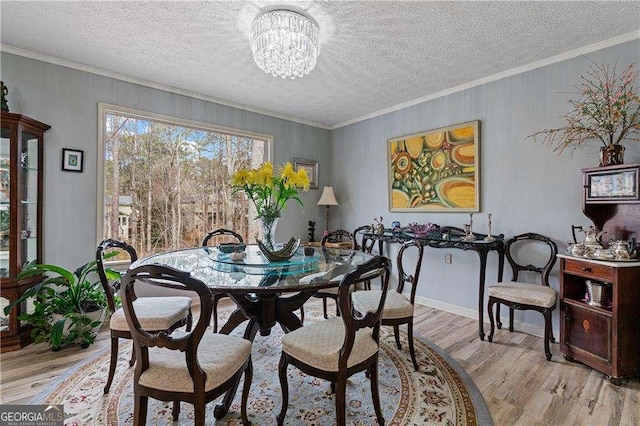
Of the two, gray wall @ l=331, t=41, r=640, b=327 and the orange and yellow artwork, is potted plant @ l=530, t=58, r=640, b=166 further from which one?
the orange and yellow artwork

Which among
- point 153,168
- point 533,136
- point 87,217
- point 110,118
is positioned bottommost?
point 87,217

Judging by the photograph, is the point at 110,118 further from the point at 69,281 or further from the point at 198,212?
the point at 69,281

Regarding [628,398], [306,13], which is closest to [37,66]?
[306,13]

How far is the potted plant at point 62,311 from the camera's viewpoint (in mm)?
2461

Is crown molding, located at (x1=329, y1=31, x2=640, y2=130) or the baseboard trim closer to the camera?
crown molding, located at (x1=329, y1=31, x2=640, y2=130)

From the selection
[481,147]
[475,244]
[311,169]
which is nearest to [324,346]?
[475,244]

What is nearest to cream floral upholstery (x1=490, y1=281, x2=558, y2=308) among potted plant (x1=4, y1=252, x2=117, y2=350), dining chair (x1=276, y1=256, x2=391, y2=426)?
dining chair (x1=276, y1=256, x2=391, y2=426)

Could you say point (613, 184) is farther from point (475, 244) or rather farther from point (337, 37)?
point (337, 37)

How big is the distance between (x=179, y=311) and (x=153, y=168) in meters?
2.18

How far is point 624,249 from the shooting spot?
209cm

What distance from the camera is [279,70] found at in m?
2.31

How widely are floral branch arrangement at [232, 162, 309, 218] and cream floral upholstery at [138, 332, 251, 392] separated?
102cm

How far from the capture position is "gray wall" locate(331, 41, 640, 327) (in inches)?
105

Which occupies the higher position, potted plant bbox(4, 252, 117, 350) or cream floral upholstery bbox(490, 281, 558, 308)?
cream floral upholstery bbox(490, 281, 558, 308)
